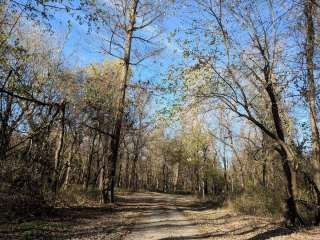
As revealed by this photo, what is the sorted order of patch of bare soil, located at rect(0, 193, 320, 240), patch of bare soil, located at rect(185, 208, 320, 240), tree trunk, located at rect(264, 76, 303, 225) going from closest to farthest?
patch of bare soil, located at rect(0, 193, 320, 240), patch of bare soil, located at rect(185, 208, 320, 240), tree trunk, located at rect(264, 76, 303, 225)

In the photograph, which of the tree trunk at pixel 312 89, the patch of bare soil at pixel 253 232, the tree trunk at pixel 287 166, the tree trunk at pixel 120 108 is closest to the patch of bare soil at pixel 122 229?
the patch of bare soil at pixel 253 232

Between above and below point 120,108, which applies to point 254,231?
below

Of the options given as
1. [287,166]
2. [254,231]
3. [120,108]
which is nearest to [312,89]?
[287,166]

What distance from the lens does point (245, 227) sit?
1633 cm

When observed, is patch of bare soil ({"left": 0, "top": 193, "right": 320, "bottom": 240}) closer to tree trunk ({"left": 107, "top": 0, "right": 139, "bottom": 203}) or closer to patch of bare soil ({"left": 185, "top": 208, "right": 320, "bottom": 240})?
patch of bare soil ({"left": 185, "top": 208, "right": 320, "bottom": 240})

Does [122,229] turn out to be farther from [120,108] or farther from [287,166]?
[120,108]

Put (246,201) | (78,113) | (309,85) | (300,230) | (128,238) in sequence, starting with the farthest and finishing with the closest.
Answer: (78,113) → (246,201) → (309,85) → (300,230) → (128,238)

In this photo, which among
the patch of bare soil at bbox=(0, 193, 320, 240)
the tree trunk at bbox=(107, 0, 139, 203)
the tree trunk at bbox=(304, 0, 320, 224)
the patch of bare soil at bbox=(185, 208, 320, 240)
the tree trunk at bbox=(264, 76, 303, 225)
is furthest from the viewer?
the tree trunk at bbox=(107, 0, 139, 203)

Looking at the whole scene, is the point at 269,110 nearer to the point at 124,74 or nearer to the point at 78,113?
the point at 124,74

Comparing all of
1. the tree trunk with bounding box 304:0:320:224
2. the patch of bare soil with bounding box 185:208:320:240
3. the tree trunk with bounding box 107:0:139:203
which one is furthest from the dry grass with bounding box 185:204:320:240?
the tree trunk with bounding box 107:0:139:203

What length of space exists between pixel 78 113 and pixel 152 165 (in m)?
61.1

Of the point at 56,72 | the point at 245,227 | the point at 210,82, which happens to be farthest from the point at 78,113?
the point at 245,227

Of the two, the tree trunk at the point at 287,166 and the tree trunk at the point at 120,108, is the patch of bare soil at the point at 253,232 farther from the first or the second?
the tree trunk at the point at 120,108

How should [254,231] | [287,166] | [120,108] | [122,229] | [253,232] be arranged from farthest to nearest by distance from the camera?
1. [120,108]
2. [287,166]
3. [254,231]
4. [253,232]
5. [122,229]
